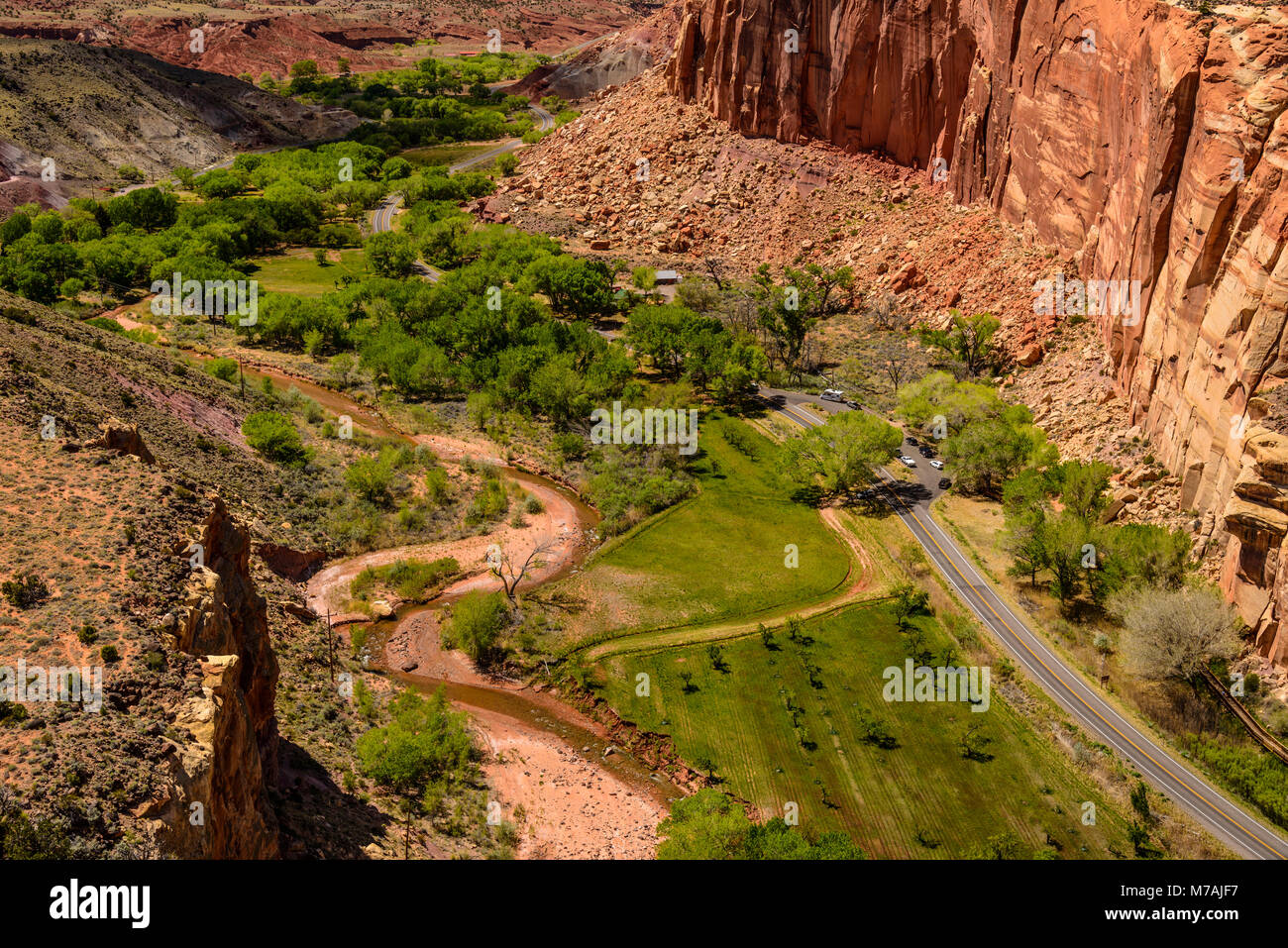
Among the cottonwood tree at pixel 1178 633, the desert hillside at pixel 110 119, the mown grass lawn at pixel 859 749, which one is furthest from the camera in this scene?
the desert hillside at pixel 110 119

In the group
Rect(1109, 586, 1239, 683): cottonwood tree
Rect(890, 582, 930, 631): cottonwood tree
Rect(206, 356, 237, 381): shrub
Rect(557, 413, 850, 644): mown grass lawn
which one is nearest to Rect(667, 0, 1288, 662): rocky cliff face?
Rect(1109, 586, 1239, 683): cottonwood tree

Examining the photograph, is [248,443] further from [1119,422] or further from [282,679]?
[1119,422]

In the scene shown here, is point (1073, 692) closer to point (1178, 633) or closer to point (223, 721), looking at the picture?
point (1178, 633)

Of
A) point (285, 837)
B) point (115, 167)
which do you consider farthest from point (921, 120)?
point (115, 167)

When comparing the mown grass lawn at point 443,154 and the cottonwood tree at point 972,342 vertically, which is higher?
the mown grass lawn at point 443,154

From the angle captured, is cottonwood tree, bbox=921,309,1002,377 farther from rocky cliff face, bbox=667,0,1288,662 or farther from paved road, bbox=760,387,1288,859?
paved road, bbox=760,387,1288,859

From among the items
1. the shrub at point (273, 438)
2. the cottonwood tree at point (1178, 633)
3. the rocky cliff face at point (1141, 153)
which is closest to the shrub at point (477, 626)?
the shrub at point (273, 438)

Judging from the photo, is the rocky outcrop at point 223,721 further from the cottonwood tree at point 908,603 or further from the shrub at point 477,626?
the cottonwood tree at point 908,603
